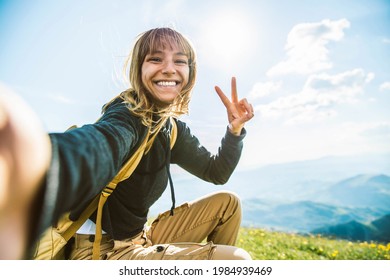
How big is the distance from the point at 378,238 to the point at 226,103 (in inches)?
96.9

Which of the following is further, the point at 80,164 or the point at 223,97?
the point at 223,97

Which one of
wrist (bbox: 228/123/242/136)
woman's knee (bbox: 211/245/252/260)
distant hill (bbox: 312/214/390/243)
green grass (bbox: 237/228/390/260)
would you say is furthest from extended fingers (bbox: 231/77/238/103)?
distant hill (bbox: 312/214/390/243)

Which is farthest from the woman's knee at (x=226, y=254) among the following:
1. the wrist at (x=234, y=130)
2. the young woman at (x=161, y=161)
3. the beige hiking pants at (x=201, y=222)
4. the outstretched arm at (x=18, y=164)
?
the outstretched arm at (x=18, y=164)

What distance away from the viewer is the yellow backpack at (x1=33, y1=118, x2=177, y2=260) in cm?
136

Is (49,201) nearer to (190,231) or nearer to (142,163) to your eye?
(142,163)

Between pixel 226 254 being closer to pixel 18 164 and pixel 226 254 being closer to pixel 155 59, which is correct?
pixel 155 59

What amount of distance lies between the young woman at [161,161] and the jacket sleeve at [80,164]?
0.03 feet

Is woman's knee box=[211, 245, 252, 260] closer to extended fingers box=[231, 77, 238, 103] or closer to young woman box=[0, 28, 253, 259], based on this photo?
young woman box=[0, 28, 253, 259]

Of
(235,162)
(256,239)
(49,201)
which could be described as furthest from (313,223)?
(49,201)

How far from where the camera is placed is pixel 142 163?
158 cm

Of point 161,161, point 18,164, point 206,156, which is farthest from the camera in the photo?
point 206,156

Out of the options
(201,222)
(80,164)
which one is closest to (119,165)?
(80,164)

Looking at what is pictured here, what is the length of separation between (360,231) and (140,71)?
304 cm

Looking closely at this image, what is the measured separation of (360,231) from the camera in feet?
12.1
